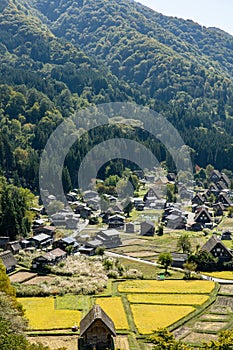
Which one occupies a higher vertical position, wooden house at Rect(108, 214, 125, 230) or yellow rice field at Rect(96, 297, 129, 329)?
wooden house at Rect(108, 214, 125, 230)

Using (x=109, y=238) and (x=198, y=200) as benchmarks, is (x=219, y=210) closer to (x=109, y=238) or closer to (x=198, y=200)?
(x=198, y=200)

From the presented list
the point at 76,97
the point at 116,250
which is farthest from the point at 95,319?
the point at 76,97

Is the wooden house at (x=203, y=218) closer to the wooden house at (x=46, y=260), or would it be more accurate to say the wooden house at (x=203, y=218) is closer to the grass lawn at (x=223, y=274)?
the grass lawn at (x=223, y=274)

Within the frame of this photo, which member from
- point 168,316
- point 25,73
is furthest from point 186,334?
point 25,73

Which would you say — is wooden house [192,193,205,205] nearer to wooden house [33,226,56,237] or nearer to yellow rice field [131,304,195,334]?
wooden house [33,226,56,237]

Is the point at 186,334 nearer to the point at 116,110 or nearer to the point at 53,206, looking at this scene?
the point at 53,206

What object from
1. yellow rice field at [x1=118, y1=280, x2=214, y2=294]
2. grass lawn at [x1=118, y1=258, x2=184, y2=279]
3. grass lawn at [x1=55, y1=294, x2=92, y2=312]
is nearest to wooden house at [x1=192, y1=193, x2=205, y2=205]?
grass lawn at [x1=118, y1=258, x2=184, y2=279]

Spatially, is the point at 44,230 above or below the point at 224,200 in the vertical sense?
below
